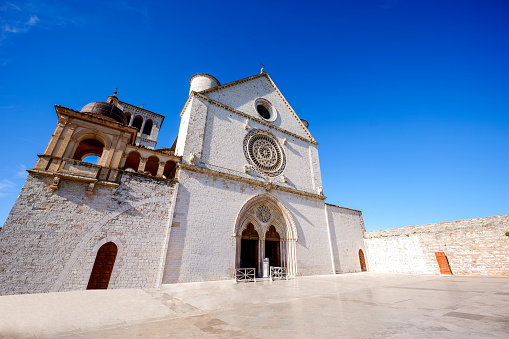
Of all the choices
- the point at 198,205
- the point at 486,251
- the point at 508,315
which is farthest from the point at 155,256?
the point at 486,251

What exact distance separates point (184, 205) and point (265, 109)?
11585 millimetres

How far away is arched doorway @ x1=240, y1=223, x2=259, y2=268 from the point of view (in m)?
13.6

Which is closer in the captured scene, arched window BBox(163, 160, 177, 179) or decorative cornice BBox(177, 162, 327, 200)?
decorative cornice BBox(177, 162, 327, 200)

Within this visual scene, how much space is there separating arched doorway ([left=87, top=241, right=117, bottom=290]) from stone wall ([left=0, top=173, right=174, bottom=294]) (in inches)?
7.4

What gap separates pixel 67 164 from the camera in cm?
908

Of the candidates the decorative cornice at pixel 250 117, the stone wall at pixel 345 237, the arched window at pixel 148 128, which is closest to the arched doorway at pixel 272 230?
the stone wall at pixel 345 237

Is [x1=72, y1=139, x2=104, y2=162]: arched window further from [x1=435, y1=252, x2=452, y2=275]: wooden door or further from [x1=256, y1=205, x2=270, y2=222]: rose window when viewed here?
[x1=435, y1=252, x2=452, y2=275]: wooden door

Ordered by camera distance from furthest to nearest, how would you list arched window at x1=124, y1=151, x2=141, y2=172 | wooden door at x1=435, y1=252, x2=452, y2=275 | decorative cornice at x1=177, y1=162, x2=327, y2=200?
wooden door at x1=435, y1=252, x2=452, y2=275 → decorative cornice at x1=177, y1=162, x2=327, y2=200 → arched window at x1=124, y1=151, x2=141, y2=172

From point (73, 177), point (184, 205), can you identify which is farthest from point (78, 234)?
point (184, 205)

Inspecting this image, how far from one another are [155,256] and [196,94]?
33.8 feet

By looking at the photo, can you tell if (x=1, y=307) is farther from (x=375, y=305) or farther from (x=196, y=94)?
(x=196, y=94)

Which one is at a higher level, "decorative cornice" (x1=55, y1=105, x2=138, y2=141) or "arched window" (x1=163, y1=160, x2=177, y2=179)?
"decorative cornice" (x1=55, y1=105, x2=138, y2=141)

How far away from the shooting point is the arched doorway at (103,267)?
8.43 meters

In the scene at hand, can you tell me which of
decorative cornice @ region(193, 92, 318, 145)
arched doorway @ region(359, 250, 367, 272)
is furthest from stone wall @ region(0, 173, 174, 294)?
arched doorway @ region(359, 250, 367, 272)
